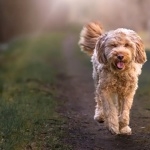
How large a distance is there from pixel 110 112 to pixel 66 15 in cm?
4132

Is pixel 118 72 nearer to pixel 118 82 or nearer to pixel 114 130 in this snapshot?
pixel 118 82

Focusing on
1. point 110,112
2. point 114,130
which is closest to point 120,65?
point 110,112

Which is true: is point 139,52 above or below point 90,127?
above

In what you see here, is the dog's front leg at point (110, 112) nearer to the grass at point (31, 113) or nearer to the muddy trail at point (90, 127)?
the muddy trail at point (90, 127)

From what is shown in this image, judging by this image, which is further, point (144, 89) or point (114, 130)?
point (144, 89)

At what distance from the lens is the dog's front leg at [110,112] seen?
7.93 meters

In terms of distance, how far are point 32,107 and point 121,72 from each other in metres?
2.75

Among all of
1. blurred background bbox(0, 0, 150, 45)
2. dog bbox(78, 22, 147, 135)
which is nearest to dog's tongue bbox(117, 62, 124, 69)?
dog bbox(78, 22, 147, 135)

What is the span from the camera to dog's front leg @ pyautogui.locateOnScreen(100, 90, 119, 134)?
7929mm

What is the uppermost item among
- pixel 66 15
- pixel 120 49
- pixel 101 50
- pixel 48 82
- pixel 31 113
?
pixel 120 49

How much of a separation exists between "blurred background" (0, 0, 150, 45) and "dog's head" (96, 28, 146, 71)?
12801 mm

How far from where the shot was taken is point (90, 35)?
10016mm

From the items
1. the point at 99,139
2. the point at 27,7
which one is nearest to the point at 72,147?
the point at 99,139

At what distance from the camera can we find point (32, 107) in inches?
399
